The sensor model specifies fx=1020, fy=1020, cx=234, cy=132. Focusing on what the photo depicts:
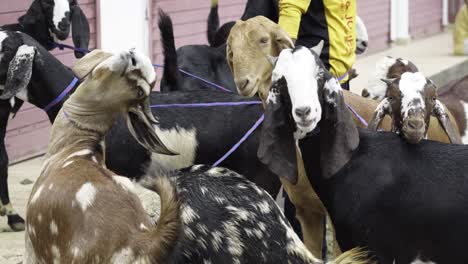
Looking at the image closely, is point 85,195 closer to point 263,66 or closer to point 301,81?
point 301,81

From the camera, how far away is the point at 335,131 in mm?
4410

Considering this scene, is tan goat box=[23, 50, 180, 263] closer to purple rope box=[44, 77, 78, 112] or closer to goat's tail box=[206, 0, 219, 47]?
purple rope box=[44, 77, 78, 112]

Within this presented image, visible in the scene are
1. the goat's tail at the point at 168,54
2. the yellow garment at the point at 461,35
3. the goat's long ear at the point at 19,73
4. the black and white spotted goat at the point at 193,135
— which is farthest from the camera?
the yellow garment at the point at 461,35

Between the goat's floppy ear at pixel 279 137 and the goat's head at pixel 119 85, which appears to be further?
the goat's floppy ear at pixel 279 137

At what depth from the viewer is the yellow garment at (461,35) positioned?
15.6 meters

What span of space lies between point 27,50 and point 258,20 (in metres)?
1.35

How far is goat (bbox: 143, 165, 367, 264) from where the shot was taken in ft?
11.7

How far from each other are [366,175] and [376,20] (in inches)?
474

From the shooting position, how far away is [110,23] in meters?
9.65

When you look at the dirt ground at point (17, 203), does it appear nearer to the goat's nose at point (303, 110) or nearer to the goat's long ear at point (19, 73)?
the goat's long ear at point (19, 73)

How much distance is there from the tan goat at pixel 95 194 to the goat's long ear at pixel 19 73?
2.23 m

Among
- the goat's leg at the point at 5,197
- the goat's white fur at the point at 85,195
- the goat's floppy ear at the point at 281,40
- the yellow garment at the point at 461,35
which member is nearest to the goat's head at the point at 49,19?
the goat's leg at the point at 5,197

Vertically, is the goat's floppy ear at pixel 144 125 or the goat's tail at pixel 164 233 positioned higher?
the goat's floppy ear at pixel 144 125

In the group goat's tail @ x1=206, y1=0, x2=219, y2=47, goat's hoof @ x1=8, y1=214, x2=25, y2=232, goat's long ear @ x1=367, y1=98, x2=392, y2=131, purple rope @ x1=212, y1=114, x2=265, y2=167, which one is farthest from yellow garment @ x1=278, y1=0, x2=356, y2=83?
goat's hoof @ x1=8, y1=214, x2=25, y2=232
